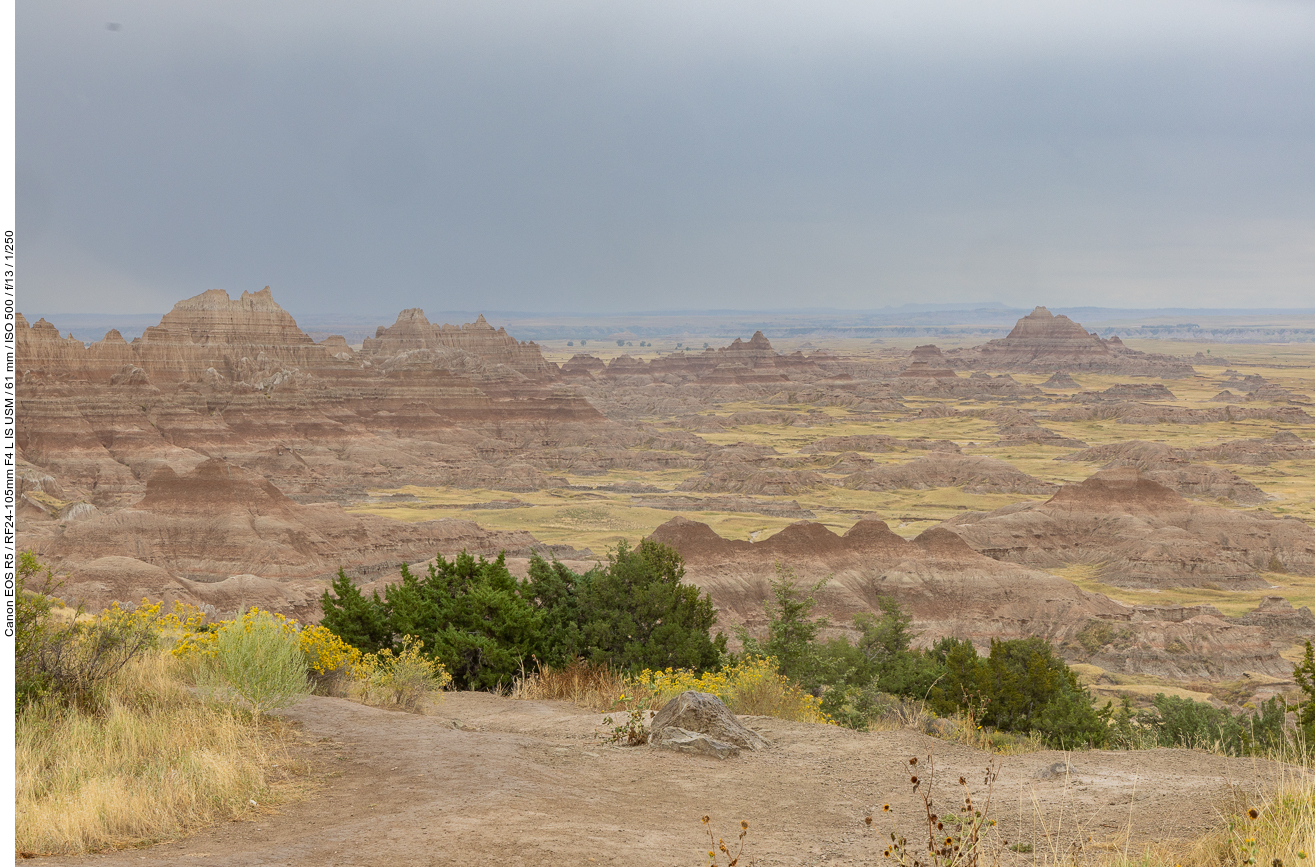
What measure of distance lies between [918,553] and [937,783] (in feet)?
160

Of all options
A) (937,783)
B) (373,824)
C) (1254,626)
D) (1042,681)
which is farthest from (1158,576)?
(373,824)

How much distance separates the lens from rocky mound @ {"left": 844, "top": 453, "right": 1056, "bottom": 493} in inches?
3952

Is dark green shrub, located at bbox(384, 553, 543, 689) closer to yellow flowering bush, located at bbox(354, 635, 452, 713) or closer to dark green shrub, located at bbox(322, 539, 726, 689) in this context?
dark green shrub, located at bbox(322, 539, 726, 689)

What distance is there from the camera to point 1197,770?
10.4 meters

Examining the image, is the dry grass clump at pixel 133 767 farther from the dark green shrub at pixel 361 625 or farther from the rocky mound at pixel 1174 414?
the rocky mound at pixel 1174 414

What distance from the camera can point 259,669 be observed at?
1157 centimetres

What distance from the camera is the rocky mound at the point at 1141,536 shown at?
6462 centimetres

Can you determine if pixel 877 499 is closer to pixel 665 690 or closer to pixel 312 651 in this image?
pixel 665 690

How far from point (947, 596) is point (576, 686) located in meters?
41.8

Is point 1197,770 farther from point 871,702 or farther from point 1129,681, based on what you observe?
point 1129,681

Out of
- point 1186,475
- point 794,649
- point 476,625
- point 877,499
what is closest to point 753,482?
point 877,499

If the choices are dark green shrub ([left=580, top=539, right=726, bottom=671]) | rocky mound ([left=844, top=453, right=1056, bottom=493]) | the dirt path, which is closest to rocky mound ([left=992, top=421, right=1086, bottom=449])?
rocky mound ([left=844, top=453, right=1056, bottom=493])

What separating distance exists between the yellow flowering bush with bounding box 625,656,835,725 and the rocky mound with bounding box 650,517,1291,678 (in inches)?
1338

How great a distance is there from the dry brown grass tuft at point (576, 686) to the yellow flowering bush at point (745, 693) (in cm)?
32
